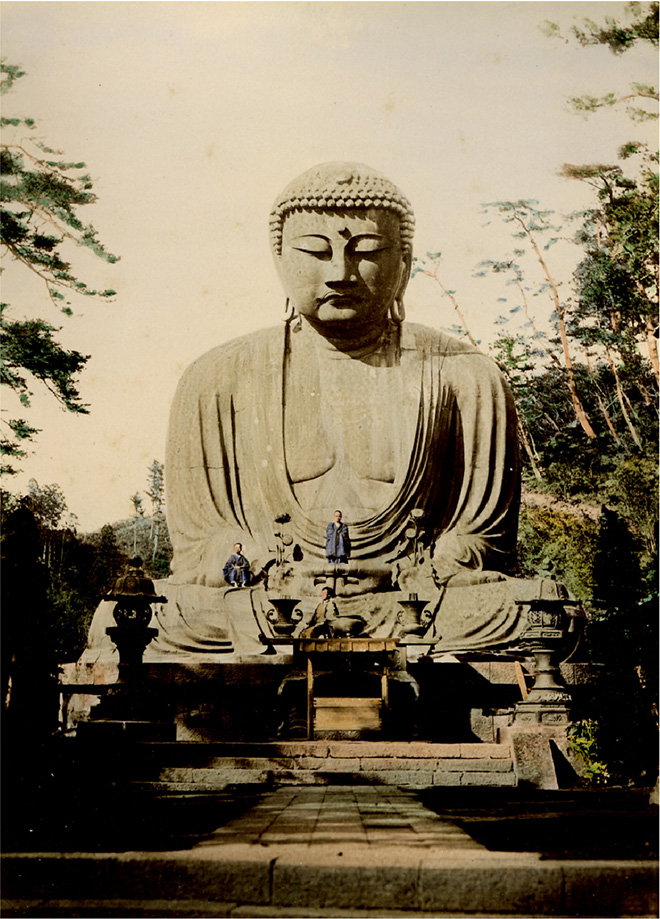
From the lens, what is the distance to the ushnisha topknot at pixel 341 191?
1042 cm

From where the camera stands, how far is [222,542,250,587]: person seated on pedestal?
1001cm

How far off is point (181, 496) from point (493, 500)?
10.1 ft

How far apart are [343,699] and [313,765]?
848 millimetres

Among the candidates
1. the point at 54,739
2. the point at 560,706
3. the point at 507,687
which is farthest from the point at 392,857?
the point at 507,687

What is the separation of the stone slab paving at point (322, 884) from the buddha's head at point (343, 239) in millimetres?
7273

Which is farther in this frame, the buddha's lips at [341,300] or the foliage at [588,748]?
the buddha's lips at [341,300]

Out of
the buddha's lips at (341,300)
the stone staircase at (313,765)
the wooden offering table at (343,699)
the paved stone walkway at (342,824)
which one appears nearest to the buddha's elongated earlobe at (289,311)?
the buddha's lips at (341,300)

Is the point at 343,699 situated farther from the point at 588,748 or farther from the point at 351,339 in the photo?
the point at 351,339

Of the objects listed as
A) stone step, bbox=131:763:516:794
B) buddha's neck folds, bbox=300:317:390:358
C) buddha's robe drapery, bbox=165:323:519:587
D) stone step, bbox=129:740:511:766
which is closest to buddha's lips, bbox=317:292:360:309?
buddha's neck folds, bbox=300:317:390:358

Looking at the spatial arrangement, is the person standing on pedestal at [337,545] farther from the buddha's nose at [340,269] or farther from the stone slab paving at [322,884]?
the stone slab paving at [322,884]

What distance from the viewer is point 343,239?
34.4ft

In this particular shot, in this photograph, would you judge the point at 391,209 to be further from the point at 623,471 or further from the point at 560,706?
the point at 623,471

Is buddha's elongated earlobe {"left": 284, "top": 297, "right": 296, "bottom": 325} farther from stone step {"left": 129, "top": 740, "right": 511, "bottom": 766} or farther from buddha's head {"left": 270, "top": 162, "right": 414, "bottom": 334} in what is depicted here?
stone step {"left": 129, "top": 740, "right": 511, "bottom": 766}

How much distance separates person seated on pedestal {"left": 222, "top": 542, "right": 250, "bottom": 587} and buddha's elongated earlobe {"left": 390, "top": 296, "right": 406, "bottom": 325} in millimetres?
2819
